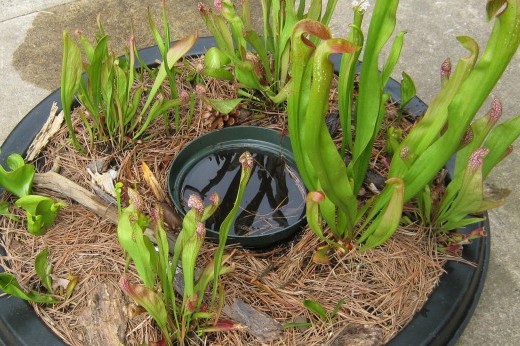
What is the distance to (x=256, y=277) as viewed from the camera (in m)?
1.09

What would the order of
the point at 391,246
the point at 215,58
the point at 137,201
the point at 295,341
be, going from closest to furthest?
1. the point at 137,201
2. the point at 295,341
3. the point at 391,246
4. the point at 215,58

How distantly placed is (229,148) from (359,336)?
51 cm

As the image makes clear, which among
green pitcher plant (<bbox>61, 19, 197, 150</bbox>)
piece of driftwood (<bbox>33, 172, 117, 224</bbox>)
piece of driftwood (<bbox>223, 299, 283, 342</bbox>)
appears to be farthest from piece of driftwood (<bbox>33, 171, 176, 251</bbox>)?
piece of driftwood (<bbox>223, 299, 283, 342</bbox>)

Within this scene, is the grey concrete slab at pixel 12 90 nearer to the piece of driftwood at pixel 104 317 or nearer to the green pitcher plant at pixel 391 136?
the piece of driftwood at pixel 104 317

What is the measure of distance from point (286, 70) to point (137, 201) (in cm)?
Result: 59

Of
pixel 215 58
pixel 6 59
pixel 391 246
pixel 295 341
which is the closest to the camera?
pixel 295 341

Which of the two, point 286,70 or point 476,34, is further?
point 476,34

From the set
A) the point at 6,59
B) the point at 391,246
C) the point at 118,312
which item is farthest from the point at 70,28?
the point at 391,246

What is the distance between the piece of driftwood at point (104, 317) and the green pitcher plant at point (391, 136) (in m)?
0.38

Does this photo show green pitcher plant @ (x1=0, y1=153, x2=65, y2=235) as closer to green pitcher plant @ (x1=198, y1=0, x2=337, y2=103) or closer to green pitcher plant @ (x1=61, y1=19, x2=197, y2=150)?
green pitcher plant @ (x1=61, y1=19, x2=197, y2=150)

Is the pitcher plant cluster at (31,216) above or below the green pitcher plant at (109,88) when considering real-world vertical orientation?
below

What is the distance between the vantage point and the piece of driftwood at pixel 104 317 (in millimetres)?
985

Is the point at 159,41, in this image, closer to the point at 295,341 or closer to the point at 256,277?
the point at 256,277

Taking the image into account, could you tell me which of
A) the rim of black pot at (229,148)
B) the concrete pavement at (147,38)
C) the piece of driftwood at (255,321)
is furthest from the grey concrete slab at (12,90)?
the piece of driftwood at (255,321)
